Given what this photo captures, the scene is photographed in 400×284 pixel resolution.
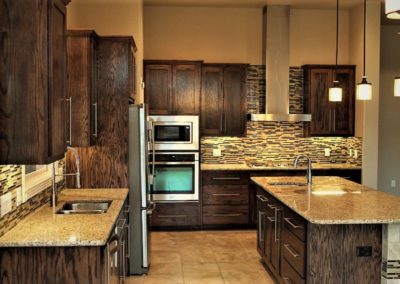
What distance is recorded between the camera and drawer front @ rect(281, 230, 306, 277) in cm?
361

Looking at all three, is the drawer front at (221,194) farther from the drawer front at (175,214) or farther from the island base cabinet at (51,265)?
the island base cabinet at (51,265)

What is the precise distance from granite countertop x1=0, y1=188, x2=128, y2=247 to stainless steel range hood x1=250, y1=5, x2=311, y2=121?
3757mm

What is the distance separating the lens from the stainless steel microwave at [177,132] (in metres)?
6.80

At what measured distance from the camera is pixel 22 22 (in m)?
2.62

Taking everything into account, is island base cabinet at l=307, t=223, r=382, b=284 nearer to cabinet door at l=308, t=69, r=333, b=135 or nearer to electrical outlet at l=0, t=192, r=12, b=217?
electrical outlet at l=0, t=192, r=12, b=217

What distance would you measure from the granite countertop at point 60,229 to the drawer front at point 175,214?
9.16ft

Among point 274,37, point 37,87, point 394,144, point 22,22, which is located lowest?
point 394,144

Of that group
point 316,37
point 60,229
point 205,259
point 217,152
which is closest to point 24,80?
point 60,229

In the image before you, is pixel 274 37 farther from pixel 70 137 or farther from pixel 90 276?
pixel 90 276

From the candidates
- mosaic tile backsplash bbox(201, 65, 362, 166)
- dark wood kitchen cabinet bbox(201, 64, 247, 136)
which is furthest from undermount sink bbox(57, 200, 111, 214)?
mosaic tile backsplash bbox(201, 65, 362, 166)

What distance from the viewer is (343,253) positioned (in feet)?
11.4

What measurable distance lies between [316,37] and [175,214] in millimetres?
3520

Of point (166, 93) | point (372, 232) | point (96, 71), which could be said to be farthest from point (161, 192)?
point (372, 232)

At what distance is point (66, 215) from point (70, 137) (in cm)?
88
